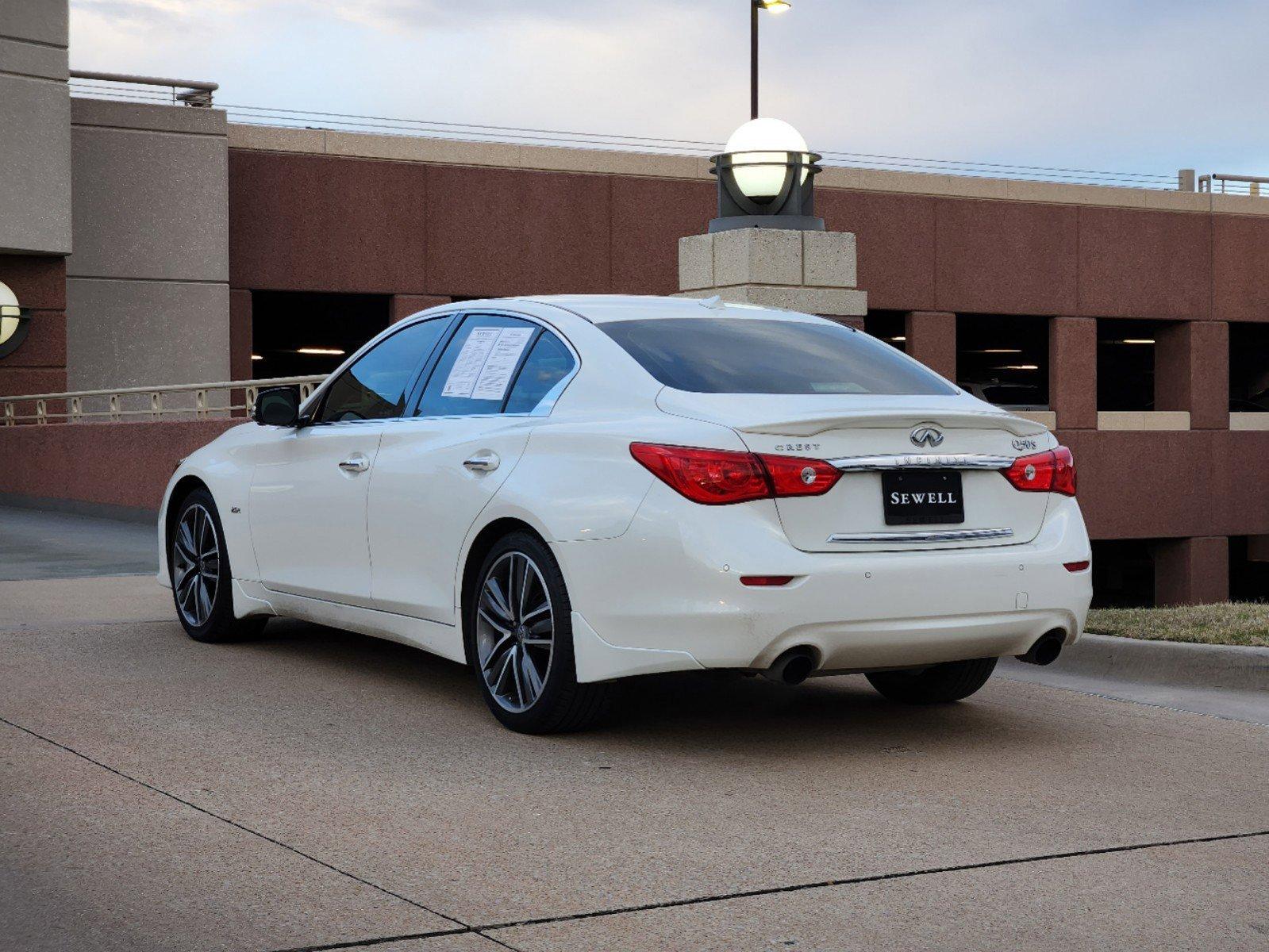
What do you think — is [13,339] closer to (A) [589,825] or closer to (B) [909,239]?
(B) [909,239]

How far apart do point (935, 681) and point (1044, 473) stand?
1.19 meters

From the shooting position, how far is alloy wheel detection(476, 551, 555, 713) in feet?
19.8

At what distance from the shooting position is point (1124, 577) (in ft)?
109

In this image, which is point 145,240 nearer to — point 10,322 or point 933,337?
point 10,322

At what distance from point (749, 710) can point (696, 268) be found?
695cm

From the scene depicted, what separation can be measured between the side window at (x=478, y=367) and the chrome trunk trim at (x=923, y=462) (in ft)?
5.18

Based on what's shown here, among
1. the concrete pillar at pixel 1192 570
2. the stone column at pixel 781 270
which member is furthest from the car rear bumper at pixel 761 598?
the concrete pillar at pixel 1192 570

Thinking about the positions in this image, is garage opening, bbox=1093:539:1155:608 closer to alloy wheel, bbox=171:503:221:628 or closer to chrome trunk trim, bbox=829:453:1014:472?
alloy wheel, bbox=171:503:221:628

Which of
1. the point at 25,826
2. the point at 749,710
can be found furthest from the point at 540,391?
the point at 25,826

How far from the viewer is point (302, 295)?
26.9 m

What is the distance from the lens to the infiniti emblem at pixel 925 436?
19.0 feet

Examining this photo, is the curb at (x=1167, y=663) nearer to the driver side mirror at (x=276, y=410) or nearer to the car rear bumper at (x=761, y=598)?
the car rear bumper at (x=761, y=598)

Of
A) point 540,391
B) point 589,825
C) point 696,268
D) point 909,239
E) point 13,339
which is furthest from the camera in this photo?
point 909,239

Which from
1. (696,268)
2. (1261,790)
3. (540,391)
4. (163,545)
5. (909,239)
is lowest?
(1261,790)
